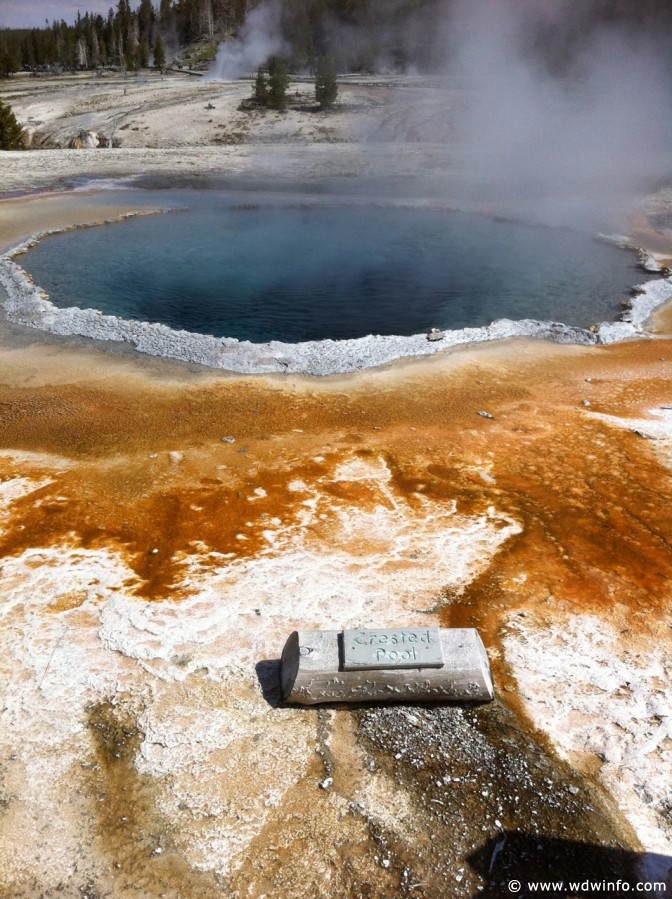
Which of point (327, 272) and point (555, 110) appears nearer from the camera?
point (327, 272)

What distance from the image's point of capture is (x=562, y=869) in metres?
2.46

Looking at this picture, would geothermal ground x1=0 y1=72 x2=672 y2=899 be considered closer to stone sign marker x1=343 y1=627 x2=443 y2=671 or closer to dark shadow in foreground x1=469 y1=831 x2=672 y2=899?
dark shadow in foreground x1=469 y1=831 x2=672 y2=899

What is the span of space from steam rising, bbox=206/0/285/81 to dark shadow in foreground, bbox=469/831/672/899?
48144 millimetres

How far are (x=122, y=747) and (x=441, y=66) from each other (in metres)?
50.1

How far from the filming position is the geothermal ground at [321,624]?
255 centimetres

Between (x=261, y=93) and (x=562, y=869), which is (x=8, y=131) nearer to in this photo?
(x=261, y=93)

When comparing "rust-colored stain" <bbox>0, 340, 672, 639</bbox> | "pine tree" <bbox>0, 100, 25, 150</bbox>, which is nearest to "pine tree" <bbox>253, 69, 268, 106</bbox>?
"pine tree" <bbox>0, 100, 25, 150</bbox>

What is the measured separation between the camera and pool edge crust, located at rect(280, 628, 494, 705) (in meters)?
3.07

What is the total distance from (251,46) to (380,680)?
59013mm

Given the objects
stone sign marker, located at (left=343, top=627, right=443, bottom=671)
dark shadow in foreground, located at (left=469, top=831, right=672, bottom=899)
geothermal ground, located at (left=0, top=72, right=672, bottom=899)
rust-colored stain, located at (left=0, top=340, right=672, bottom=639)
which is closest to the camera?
dark shadow in foreground, located at (left=469, top=831, right=672, bottom=899)

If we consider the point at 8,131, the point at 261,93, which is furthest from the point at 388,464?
the point at 261,93

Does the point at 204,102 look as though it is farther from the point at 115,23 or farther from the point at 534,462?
the point at 115,23

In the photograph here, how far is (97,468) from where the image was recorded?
5211 millimetres

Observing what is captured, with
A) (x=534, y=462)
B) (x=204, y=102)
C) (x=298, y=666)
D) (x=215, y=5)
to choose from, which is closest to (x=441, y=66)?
(x=204, y=102)
